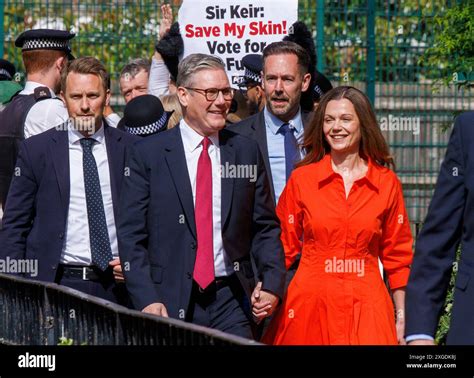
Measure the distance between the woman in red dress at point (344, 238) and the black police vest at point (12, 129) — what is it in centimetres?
210

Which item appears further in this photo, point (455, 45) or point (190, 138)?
point (455, 45)

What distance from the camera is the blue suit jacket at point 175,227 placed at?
751cm

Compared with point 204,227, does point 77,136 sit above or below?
above

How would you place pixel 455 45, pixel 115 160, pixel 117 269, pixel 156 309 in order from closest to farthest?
pixel 156 309 → pixel 117 269 → pixel 115 160 → pixel 455 45

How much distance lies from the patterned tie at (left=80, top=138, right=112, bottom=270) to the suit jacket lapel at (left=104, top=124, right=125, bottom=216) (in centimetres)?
10

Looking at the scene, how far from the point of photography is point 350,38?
581 inches

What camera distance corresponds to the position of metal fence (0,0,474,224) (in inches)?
580

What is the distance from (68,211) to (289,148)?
1.49m

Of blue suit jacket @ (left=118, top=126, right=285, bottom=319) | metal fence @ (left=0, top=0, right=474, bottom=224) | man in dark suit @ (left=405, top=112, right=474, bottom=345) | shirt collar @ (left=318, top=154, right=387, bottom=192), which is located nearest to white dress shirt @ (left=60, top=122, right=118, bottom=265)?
blue suit jacket @ (left=118, top=126, right=285, bottom=319)

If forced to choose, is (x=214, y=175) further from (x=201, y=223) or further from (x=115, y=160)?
(x=115, y=160)

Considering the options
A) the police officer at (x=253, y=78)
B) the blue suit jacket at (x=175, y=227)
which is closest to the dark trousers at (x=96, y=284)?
the blue suit jacket at (x=175, y=227)

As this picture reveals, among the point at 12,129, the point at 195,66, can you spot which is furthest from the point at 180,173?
the point at 12,129

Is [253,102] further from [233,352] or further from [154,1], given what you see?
[233,352]

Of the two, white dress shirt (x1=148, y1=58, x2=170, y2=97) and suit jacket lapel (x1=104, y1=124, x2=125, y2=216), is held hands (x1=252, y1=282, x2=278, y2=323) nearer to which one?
suit jacket lapel (x1=104, y1=124, x2=125, y2=216)
